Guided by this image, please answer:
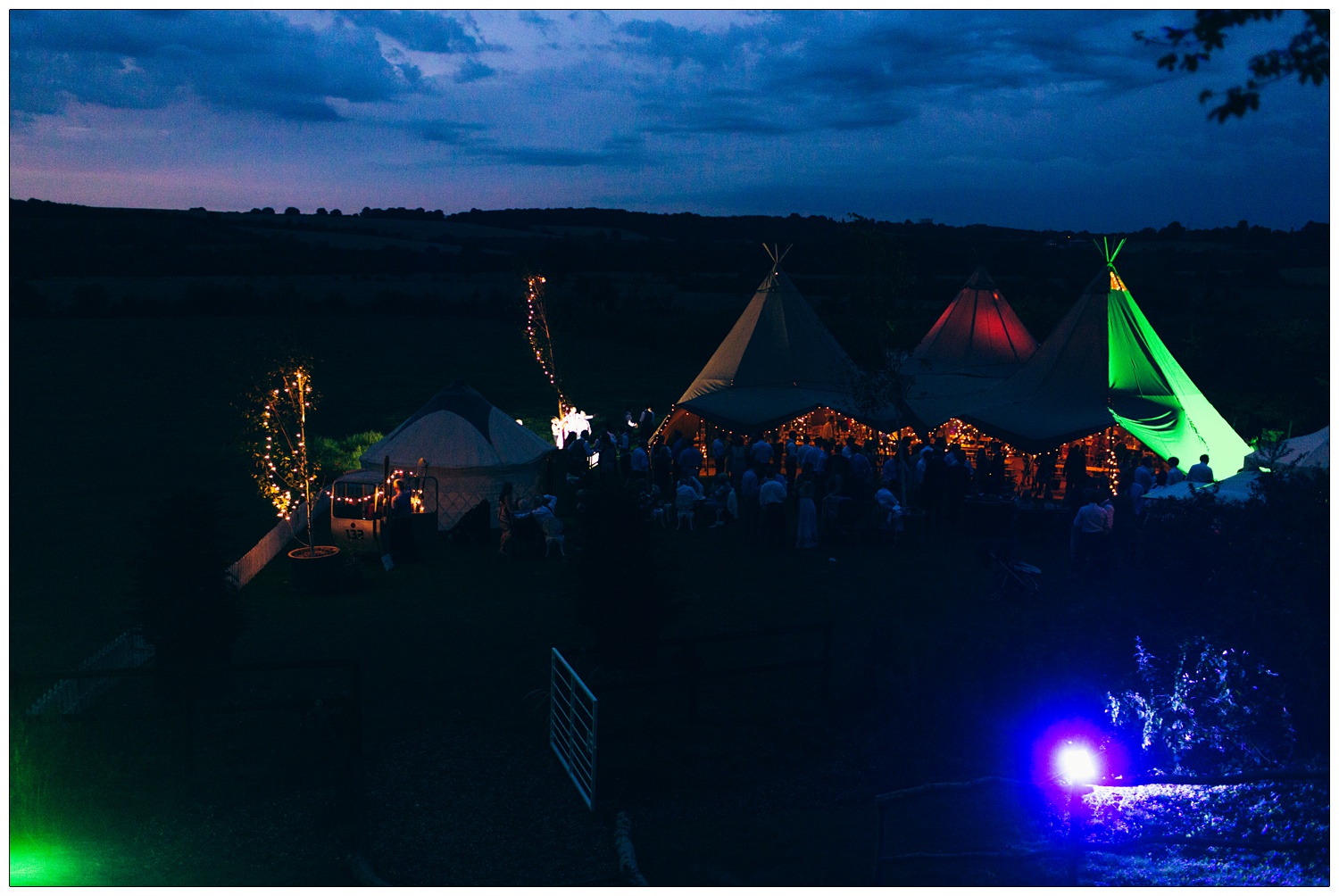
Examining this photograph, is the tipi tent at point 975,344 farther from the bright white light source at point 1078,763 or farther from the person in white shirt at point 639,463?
the bright white light source at point 1078,763

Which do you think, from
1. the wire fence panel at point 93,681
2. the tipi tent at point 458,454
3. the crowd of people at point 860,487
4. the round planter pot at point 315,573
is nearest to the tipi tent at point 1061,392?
the crowd of people at point 860,487

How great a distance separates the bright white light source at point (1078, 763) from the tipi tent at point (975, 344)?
48.7 ft

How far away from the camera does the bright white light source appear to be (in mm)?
6980

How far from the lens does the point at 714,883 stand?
6137 mm

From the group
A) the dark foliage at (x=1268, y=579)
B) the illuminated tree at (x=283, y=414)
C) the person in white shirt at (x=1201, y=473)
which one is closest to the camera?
the dark foliage at (x=1268, y=579)

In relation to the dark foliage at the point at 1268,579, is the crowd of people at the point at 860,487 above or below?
below

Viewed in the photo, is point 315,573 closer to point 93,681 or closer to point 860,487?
point 93,681

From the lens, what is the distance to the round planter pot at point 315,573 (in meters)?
12.6

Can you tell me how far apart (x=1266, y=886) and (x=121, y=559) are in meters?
14.9

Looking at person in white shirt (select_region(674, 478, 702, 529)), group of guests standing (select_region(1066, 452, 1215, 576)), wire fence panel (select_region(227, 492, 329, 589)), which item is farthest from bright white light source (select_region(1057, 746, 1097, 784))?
wire fence panel (select_region(227, 492, 329, 589))

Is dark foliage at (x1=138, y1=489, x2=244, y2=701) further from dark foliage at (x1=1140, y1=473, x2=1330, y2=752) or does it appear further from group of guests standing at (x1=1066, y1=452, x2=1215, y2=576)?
group of guests standing at (x1=1066, y1=452, x2=1215, y2=576)

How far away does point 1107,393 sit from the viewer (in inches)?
687

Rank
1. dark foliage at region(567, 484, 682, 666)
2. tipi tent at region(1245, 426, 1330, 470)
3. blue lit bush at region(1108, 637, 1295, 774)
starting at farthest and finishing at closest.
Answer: tipi tent at region(1245, 426, 1330, 470) → dark foliage at region(567, 484, 682, 666) → blue lit bush at region(1108, 637, 1295, 774)

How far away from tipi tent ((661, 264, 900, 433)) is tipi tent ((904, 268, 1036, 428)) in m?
2.49
